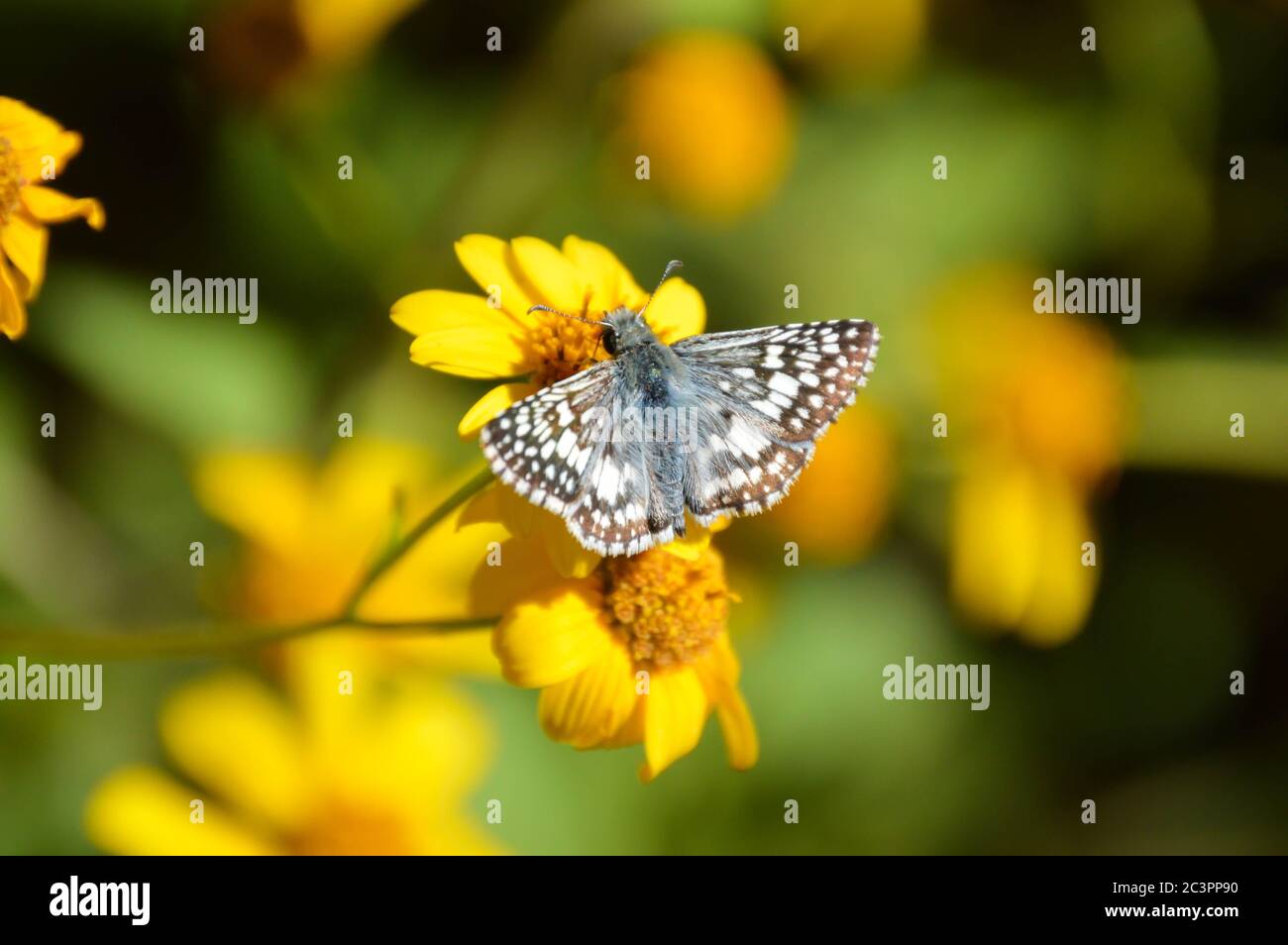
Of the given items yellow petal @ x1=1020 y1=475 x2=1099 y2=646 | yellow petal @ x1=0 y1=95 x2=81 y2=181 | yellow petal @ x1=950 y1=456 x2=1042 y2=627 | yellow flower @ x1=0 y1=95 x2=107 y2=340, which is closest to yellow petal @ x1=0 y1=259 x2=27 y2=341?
yellow flower @ x1=0 y1=95 x2=107 y2=340

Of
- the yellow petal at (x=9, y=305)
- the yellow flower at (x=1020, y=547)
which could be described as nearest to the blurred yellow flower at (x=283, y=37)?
the yellow petal at (x=9, y=305)

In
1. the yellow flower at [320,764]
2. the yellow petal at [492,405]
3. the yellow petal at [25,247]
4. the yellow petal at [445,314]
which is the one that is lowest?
the yellow flower at [320,764]

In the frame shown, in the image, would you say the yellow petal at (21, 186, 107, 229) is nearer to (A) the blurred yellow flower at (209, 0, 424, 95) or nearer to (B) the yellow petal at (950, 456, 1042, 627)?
(A) the blurred yellow flower at (209, 0, 424, 95)

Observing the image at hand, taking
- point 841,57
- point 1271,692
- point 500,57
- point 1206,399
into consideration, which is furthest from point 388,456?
point 1271,692

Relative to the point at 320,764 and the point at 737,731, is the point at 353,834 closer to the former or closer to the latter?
the point at 320,764

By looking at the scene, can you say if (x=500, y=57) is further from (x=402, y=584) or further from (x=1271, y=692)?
(x=1271, y=692)

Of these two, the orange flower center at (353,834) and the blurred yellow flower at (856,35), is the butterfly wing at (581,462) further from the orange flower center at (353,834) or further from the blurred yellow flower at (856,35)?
the blurred yellow flower at (856,35)
